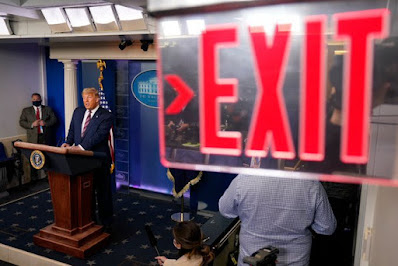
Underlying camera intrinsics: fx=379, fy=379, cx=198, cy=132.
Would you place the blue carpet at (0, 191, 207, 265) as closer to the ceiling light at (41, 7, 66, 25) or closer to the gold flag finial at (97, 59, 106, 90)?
the gold flag finial at (97, 59, 106, 90)

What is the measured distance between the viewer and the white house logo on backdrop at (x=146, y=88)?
5.58 m

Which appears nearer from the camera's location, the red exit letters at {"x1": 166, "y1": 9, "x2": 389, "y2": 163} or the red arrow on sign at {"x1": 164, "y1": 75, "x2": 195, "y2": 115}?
the red exit letters at {"x1": 166, "y1": 9, "x2": 389, "y2": 163}

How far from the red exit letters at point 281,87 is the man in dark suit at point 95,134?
3.30m

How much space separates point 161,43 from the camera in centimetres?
98

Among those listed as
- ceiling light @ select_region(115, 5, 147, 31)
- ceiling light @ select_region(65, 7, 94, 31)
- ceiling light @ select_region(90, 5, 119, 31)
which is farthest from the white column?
ceiling light @ select_region(115, 5, 147, 31)

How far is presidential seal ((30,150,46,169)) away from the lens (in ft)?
12.0

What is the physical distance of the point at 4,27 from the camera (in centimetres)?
494

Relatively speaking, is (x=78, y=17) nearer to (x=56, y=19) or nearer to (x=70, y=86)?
(x=56, y=19)

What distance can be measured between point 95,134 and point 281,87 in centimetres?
353

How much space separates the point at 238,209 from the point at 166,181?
3717 mm

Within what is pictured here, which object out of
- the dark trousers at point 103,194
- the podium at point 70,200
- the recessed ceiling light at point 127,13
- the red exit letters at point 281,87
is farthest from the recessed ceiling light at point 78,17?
the red exit letters at point 281,87

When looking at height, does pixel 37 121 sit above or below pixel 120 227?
above

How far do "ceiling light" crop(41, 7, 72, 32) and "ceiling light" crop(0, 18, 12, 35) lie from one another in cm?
79

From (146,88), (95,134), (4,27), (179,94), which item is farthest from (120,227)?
(179,94)
